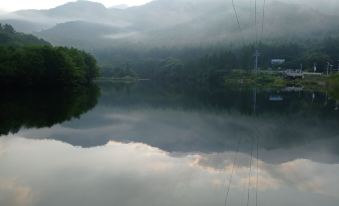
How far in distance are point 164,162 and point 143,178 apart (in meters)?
3.25

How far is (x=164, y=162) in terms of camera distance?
715 inches

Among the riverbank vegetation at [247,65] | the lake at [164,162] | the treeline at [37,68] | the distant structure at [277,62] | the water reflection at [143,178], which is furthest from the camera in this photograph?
the distant structure at [277,62]

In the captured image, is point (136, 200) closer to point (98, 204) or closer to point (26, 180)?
point (98, 204)

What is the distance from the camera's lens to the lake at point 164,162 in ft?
42.3

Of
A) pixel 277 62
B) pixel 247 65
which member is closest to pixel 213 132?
pixel 247 65

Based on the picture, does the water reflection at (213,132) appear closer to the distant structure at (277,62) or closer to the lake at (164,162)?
the lake at (164,162)

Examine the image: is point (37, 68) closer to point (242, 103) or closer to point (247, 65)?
point (242, 103)

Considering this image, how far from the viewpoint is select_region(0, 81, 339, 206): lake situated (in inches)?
508

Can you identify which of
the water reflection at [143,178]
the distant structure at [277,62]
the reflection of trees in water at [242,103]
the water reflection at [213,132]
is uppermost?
the distant structure at [277,62]

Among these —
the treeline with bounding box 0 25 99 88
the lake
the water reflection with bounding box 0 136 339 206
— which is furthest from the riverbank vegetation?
the water reflection with bounding box 0 136 339 206

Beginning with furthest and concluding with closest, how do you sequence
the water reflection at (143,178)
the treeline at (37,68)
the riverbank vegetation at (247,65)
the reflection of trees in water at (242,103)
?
the riverbank vegetation at (247,65), the treeline at (37,68), the reflection of trees in water at (242,103), the water reflection at (143,178)

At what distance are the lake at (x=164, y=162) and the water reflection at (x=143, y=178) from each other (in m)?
0.03

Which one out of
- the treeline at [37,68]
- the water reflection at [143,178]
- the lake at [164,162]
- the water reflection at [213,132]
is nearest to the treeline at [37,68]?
the treeline at [37,68]

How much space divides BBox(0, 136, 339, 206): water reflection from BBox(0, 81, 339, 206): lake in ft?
0.10
